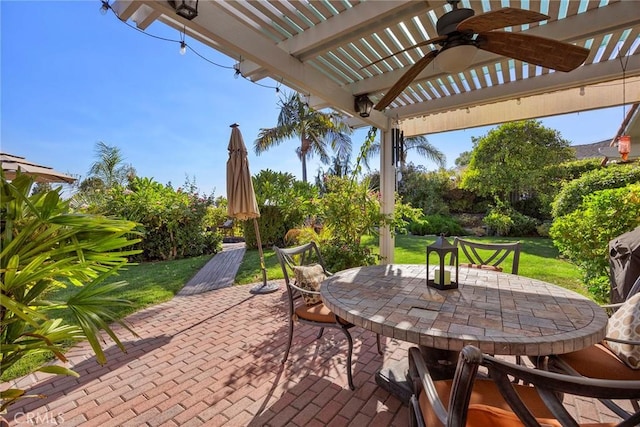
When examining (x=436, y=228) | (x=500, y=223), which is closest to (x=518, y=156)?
(x=500, y=223)

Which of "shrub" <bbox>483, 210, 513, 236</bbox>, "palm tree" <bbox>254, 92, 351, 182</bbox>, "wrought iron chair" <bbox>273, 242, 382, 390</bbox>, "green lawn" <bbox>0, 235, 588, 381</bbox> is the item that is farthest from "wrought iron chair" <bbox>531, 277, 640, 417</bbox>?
"palm tree" <bbox>254, 92, 351, 182</bbox>

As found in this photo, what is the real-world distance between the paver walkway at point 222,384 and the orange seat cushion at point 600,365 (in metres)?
0.47

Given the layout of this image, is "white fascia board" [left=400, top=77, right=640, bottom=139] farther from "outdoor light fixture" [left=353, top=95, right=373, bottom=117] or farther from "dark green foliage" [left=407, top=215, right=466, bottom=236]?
"dark green foliage" [left=407, top=215, right=466, bottom=236]

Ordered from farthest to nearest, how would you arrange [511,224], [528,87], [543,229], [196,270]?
1. [511,224]
2. [543,229]
3. [196,270]
4. [528,87]

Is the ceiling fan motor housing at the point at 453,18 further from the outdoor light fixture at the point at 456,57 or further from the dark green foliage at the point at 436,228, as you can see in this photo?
the dark green foliage at the point at 436,228

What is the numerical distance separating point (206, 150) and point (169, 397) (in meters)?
19.7

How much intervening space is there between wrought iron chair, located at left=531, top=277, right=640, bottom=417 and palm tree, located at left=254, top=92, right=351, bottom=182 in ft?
42.5

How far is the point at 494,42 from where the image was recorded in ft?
6.28

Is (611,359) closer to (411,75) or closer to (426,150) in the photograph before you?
(411,75)

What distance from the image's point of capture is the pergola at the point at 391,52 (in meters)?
2.43

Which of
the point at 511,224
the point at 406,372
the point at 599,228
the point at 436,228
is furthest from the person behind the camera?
the point at 436,228

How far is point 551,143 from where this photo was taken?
426 inches

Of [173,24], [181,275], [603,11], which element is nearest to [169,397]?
[173,24]

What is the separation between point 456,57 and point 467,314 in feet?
5.88
